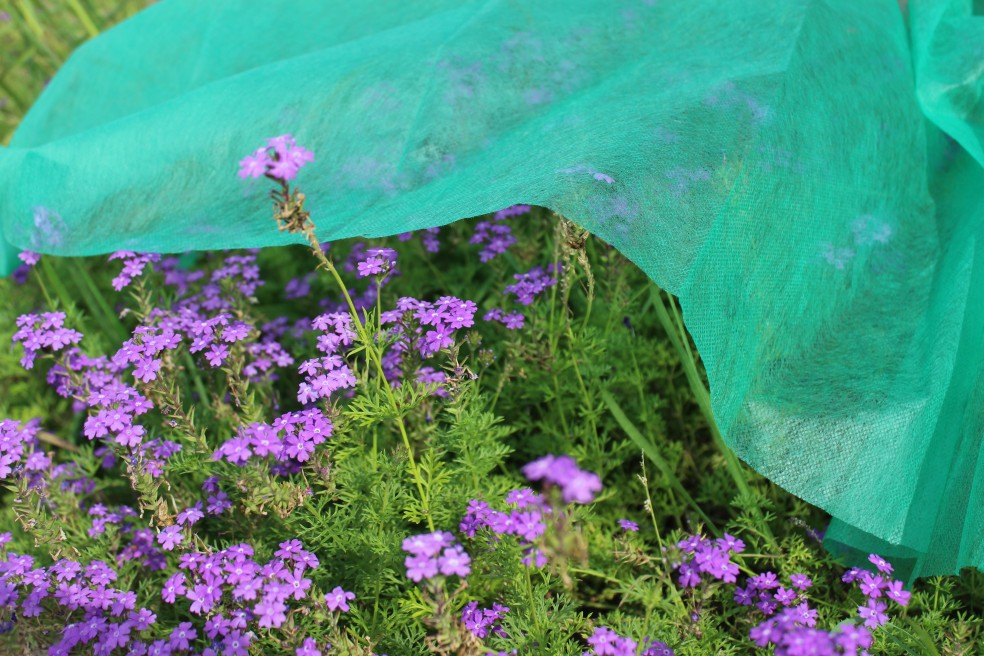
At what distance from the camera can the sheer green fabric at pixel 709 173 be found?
1.79m

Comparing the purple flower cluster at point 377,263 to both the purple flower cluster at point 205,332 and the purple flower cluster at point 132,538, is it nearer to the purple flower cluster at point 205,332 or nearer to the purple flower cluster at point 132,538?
the purple flower cluster at point 205,332

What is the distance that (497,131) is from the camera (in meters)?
2.21

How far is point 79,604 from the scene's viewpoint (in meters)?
1.81

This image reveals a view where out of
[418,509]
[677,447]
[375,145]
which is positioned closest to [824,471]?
[677,447]

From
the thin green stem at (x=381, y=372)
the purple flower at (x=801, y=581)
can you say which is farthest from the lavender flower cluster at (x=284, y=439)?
the purple flower at (x=801, y=581)

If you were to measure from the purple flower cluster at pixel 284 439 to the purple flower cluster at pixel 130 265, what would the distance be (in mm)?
627

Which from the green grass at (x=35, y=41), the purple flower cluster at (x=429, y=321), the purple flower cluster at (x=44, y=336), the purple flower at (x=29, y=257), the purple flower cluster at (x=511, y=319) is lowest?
the purple flower cluster at (x=511, y=319)

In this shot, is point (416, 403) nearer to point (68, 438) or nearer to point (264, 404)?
point (264, 404)

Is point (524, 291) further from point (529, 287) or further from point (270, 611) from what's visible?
point (270, 611)

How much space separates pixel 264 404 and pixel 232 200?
48 centimetres

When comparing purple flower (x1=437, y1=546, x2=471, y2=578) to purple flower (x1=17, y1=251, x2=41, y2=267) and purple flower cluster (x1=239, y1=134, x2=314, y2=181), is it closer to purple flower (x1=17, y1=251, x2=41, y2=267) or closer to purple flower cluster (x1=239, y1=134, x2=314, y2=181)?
purple flower cluster (x1=239, y1=134, x2=314, y2=181)

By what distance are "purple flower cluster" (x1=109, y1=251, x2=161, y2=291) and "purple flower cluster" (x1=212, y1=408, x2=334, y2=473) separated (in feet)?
2.06

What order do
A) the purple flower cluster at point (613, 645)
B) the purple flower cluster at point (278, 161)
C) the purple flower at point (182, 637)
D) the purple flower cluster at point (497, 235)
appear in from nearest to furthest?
the purple flower cluster at point (278, 161)
the purple flower cluster at point (613, 645)
the purple flower at point (182, 637)
the purple flower cluster at point (497, 235)

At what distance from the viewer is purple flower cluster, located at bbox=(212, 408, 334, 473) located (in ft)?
5.65
